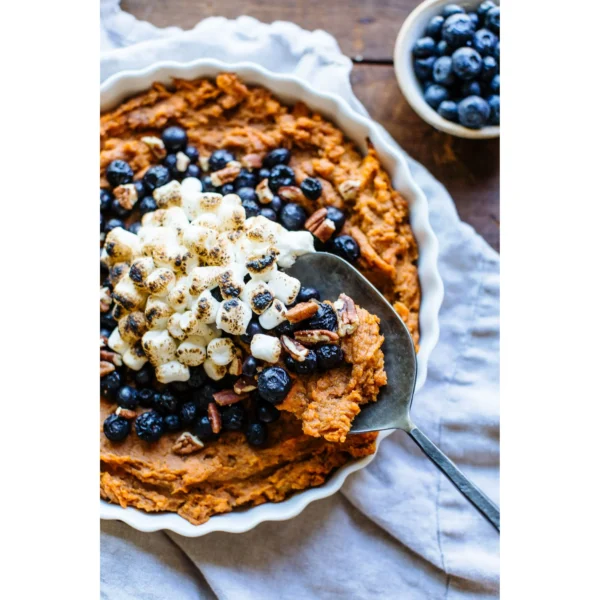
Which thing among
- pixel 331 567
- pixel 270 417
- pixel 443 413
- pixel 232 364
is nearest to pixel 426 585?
pixel 331 567

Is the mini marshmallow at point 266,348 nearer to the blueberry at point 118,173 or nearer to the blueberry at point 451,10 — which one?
the blueberry at point 118,173

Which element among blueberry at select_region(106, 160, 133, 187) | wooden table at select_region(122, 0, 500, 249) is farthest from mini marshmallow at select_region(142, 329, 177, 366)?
wooden table at select_region(122, 0, 500, 249)

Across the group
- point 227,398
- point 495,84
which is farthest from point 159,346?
point 495,84

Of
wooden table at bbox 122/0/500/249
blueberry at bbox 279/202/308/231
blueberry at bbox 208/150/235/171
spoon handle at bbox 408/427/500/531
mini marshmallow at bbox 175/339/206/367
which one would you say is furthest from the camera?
wooden table at bbox 122/0/500/249

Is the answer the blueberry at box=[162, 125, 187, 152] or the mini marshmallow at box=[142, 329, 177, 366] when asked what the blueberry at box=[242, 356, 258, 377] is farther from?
the blueberry at box=[162, 125, 187, 152]

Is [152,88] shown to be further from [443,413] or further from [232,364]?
[443,413]

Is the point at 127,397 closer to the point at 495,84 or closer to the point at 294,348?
the point at 294,348
